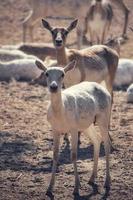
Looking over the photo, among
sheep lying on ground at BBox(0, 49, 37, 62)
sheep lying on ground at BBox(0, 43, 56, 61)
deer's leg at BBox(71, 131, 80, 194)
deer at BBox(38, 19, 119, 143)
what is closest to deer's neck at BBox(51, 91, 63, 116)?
deer's leg at BBox(71, 131, 80, 194)

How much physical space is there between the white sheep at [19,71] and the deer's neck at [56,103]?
739cm

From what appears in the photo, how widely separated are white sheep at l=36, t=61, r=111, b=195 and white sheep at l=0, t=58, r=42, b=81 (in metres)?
6.57

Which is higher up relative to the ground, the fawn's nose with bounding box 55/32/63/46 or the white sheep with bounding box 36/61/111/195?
the fawn's nose with bounding box 55/32/63/46

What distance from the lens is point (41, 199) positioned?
28.2 feet

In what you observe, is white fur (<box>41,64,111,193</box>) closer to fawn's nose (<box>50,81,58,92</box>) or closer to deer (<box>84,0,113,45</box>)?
fawn's nose (<box>50,81,58,92</box>)

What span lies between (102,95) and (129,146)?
195 centimetres

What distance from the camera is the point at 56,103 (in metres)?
8.41

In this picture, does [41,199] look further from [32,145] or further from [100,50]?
[100,50]

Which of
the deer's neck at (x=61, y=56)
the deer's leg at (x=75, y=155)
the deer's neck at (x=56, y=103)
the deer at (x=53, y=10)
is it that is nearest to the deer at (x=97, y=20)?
the deer at (x=53, y=10)

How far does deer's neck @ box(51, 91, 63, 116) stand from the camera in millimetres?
8359

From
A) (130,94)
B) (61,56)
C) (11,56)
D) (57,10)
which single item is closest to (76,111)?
(61,56)

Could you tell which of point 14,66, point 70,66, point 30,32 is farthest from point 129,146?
point 30,32

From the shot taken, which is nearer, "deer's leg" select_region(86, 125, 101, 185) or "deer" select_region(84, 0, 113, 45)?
"deer's leg" select_region(86, 125, 101, 185)

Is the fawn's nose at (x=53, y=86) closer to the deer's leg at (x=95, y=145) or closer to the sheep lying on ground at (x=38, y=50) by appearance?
the deer's leg at (x=95, y=145)
